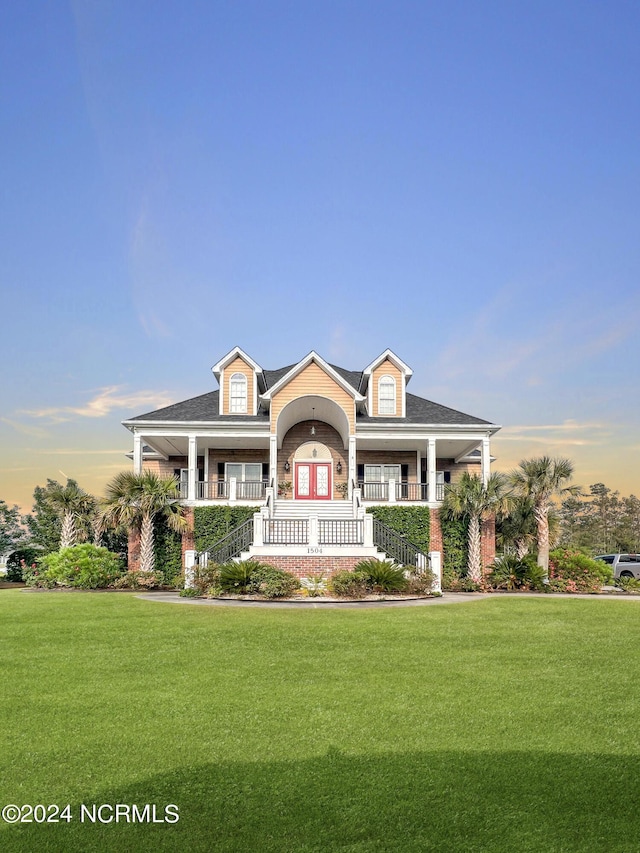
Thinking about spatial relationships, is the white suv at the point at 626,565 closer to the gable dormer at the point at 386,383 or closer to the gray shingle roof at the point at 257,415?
the gray shingle roof at the point at 257,415

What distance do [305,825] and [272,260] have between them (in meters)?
23.8

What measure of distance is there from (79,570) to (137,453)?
6771 mm

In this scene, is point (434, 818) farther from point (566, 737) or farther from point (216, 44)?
point (216, 44)

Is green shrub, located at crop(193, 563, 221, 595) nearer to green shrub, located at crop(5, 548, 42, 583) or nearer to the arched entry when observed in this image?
the arched entry

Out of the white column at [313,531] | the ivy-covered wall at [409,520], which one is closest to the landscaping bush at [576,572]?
the ivy-covered wall at [409,520]

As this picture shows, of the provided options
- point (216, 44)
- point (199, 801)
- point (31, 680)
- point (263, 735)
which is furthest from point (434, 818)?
point (216, 44)

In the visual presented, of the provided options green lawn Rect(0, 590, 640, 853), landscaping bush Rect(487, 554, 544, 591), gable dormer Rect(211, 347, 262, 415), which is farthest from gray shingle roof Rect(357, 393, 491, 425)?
green lawn Rect(0, 590, 640, 853)

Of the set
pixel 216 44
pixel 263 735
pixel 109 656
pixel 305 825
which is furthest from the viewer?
pixel 216 44

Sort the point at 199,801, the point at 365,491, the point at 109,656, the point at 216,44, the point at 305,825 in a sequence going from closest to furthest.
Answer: the point at 305,825 → the point at 199,801 → the point at 109,656 → the point at 216,44 → the point at 365,491

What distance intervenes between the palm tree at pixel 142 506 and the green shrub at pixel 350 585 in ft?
30.3

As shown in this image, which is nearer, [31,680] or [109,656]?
[31,680]

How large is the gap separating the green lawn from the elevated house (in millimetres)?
15101

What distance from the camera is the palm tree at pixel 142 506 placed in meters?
26.4

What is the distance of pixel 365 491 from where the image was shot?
30078 mm
